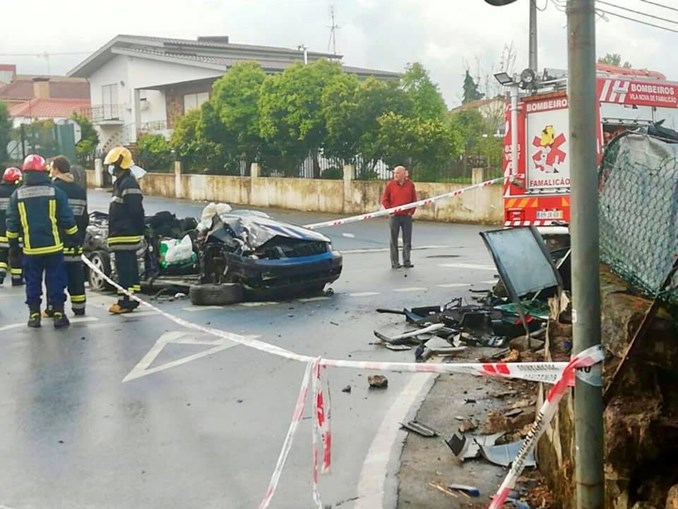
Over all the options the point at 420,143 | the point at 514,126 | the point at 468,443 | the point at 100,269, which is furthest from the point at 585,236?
the point at 420,143

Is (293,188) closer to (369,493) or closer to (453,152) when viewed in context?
(453,152)

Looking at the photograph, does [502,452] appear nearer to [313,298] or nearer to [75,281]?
[313,298]

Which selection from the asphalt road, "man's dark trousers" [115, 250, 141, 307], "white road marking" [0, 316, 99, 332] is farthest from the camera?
"man's dark trousers" [115, 250, 141, 307]

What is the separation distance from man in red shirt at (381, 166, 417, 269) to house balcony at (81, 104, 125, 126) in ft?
134

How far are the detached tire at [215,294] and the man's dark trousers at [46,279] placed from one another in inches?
67.4

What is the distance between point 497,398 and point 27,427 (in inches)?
137

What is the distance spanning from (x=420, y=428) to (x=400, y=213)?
912 cm

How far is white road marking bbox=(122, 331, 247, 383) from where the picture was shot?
306 inches

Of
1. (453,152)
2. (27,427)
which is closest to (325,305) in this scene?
(27,427)

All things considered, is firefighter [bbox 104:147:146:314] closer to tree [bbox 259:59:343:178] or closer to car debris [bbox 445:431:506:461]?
car debris [bbox 445:431:506:461]

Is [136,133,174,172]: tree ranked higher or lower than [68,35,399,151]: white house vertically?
lower

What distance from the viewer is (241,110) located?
3538 centimetres

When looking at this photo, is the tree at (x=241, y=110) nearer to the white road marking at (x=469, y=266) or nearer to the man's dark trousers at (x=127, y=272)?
the white road marking at (x=469, y=266)

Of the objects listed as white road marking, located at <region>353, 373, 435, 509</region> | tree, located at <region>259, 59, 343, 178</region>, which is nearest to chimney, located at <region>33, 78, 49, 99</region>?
tree, located at <region>259, 59, 343, 178</region>
